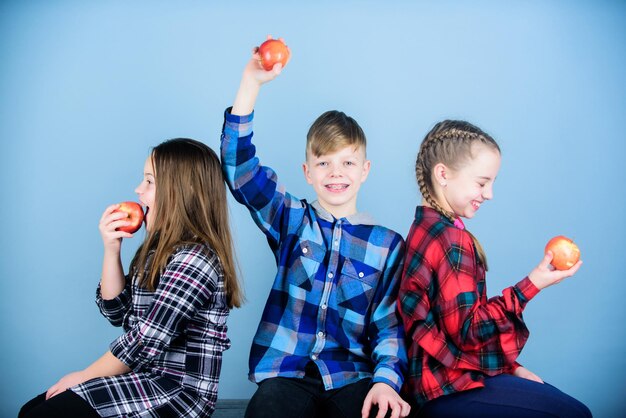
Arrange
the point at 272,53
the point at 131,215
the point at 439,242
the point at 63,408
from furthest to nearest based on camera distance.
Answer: the point at 131,215
the point at 439,242
the point at 272,53
the point at 63,408

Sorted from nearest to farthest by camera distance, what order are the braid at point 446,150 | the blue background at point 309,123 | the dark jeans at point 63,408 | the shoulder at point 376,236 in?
the dark jeans at point 63,408, the braid at point 446,150, the shoulder at point 376,236, the blue background at point 309,123

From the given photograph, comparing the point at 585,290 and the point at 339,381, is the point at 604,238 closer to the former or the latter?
the point at 585,290

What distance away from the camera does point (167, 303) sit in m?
1.97

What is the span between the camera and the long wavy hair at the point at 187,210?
7.00ft

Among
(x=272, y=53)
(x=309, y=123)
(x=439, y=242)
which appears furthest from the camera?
(x=309, y=123)

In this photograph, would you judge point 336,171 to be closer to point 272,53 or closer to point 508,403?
point 272,53

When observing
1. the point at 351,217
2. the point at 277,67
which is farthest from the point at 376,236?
the point at 277,67

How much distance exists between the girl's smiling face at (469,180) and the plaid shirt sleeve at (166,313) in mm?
790

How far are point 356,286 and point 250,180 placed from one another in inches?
18.7

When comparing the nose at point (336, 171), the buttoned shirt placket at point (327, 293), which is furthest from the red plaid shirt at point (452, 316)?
the nose at point (336, 171)

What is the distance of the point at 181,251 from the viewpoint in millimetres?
2078

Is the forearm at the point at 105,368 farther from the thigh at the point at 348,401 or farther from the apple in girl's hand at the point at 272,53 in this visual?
the apple in girl's hand at the point at 272,53

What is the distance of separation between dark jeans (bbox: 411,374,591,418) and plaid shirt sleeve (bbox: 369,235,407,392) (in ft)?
0.48

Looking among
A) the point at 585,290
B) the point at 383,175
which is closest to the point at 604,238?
the point at 585,290
